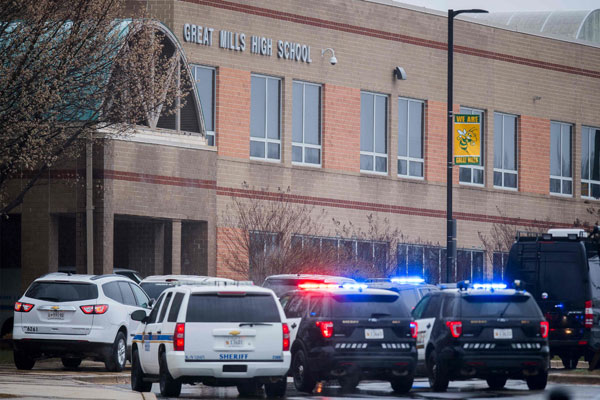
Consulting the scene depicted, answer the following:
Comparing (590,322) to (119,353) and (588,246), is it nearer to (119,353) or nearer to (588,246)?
(588,246)

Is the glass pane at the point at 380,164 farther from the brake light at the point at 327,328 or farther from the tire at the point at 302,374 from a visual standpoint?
the brake light at the point at 327,328

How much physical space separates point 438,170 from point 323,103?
581cm

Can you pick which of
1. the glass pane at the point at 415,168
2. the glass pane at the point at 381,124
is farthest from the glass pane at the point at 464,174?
the glass pane at the point at 381,124

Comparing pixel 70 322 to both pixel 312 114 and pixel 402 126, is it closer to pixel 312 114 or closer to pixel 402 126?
pixel 312 114

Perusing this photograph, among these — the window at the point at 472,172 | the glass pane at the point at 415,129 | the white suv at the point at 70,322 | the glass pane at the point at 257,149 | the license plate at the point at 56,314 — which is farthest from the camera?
the window at the point at 472,172

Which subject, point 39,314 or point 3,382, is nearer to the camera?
point 3,382

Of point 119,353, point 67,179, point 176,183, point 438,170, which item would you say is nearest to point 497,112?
point 438,170

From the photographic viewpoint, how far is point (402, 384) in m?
20.6

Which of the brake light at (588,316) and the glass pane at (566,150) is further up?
the glass pane at (566,150)

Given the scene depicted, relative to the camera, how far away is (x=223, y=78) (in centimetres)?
4144

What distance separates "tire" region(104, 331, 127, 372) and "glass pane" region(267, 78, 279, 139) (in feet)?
62.8

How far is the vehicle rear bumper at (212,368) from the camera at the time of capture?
60.7 feet

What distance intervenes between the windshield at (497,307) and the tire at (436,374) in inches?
34.4

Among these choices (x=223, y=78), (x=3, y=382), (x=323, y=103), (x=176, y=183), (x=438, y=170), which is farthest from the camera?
(x=438, y=170)
